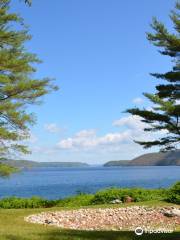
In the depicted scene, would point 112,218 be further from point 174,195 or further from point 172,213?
point 174,195

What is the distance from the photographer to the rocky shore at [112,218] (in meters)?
19.4

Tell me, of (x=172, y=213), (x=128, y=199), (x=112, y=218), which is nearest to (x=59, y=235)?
(x=112, y=218)

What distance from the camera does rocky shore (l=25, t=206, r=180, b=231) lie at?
1938 cm

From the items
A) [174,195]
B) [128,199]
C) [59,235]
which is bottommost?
[59,235]

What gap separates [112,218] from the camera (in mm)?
21109

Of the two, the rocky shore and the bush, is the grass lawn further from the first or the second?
the bush

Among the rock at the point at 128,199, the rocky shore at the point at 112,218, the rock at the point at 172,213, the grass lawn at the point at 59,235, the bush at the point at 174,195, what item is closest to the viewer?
the grass lawn at the point at 59,235

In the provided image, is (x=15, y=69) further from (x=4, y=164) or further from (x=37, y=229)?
(x=37, y=229)

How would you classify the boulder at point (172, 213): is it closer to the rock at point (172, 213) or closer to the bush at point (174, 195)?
the rock at point (172, 213)

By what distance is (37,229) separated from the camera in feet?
51.8

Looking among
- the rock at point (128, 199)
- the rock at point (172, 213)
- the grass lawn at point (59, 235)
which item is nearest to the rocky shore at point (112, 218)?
the rock at point (172, 213)

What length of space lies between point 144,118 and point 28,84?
22.4 feet

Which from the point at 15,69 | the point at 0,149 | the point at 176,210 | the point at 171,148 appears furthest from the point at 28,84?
the point at 176,210

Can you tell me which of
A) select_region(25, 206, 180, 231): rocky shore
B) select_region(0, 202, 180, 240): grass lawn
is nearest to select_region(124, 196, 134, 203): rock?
select_region(25, 206, 180, 231): rocky shore
